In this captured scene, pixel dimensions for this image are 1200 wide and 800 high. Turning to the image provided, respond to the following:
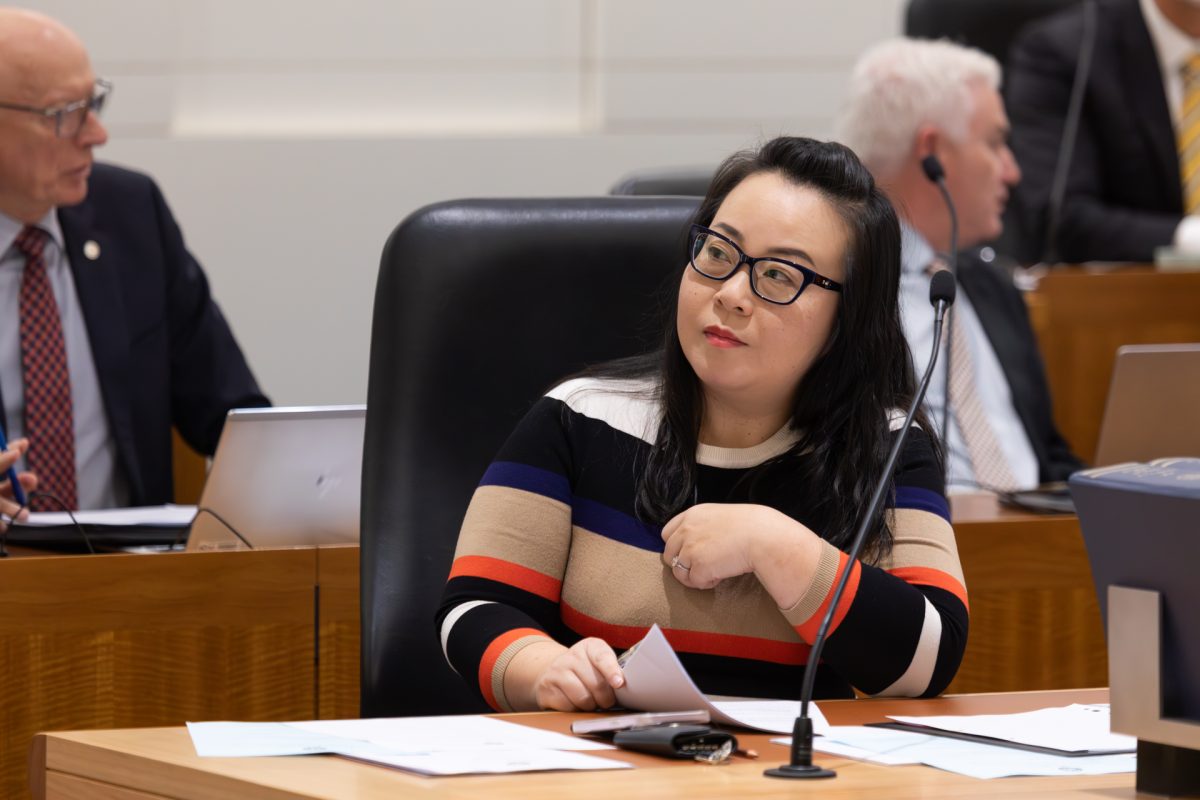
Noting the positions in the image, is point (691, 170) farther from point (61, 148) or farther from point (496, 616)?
point (496, 616)

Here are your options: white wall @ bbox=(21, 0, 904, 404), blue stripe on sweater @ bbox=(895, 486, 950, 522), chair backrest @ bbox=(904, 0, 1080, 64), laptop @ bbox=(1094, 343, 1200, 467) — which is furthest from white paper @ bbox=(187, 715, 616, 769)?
chair backrest @ bbox=(904, 0, 1080, 64)

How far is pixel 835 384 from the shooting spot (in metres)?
1.64

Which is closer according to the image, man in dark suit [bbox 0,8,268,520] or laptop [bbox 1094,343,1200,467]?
laptop [bbox 1094,343,1200,467]

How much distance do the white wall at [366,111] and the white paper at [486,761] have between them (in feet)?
9.84

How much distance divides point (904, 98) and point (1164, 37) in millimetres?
1220

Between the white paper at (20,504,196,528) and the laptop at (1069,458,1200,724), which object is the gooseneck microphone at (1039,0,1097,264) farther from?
the laptop at (1069,458,1200,724)

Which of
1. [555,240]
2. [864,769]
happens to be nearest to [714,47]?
[555,240]

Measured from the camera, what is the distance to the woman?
4.87 feet

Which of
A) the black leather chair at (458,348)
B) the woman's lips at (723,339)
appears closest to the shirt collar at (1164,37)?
the black leather chair at (458,348)

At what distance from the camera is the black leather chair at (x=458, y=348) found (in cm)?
170

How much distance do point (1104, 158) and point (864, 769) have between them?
10.5 ft

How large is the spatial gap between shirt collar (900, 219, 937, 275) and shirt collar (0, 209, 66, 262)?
1.40m

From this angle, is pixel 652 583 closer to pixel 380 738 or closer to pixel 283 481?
pixel 380 738

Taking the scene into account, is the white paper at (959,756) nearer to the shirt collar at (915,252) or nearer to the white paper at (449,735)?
the white paper at (449,735)
